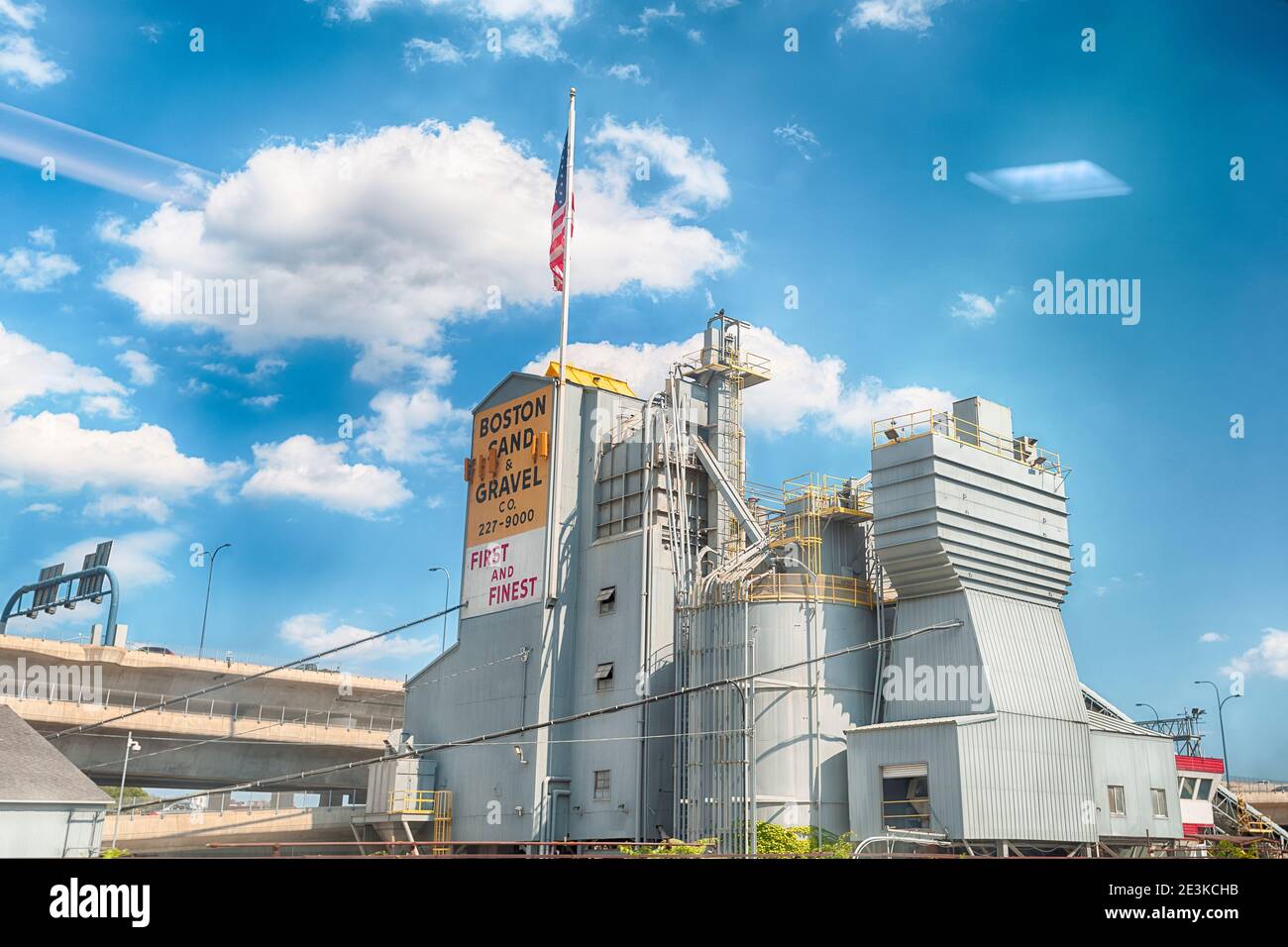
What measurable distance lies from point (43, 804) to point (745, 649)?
2415cm

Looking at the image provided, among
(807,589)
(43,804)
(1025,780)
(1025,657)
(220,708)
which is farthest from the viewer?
(220,708)

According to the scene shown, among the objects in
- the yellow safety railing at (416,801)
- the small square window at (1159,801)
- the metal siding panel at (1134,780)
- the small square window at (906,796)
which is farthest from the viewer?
the yellow safety railing at (416,801)

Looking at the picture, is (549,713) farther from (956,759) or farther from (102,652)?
(102,652)

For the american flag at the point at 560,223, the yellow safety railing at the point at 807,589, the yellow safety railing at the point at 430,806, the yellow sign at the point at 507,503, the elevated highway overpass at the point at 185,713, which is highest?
the american flag at the point at 560,223

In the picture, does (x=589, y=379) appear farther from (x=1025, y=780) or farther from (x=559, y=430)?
(x=1025, y=780)

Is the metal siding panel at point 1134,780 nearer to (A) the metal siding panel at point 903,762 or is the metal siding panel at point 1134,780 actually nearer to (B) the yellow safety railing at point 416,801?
(A) the metal siding panel at point 903,762

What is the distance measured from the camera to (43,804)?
124ft

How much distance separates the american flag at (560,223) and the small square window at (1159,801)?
95.4 ft

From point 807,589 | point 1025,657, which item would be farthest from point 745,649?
point 1025,657

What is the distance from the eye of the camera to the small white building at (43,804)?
3719 centimetres

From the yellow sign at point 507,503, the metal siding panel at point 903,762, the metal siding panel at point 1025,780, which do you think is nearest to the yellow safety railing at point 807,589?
the metal siding panel at point 903,762

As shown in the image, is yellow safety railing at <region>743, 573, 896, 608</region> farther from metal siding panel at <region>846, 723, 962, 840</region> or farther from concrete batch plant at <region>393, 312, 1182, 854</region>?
metal siding panel at <region>846, 723, 962, 840</region>
